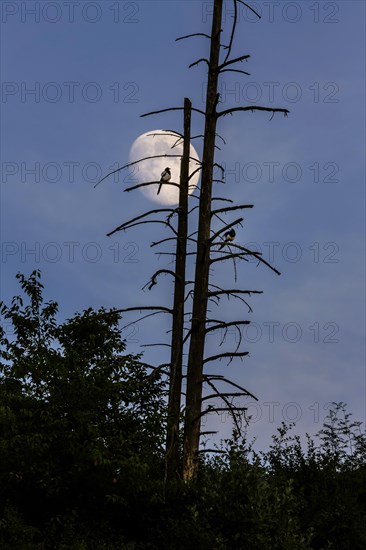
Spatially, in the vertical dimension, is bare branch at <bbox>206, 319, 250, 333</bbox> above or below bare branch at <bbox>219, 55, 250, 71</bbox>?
below

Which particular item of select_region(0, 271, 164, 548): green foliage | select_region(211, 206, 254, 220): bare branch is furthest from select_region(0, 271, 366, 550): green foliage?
select_region(211, 206, 254, 220): bare branch

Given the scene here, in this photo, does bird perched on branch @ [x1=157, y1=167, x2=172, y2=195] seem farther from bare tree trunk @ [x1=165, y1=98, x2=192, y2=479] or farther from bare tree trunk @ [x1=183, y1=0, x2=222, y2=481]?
bare tree trunk @ [x1=183, y1=0, x2=222, y2=481]

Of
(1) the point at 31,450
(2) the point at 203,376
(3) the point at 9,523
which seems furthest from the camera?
(2) the point at 203,376

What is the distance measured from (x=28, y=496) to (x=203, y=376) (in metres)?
4.72

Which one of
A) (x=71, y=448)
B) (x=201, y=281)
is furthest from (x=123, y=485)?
(x=201, y=281)

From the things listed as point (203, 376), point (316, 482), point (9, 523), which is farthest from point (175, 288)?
point (9, 523)

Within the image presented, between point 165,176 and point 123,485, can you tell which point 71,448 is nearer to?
point 123,485

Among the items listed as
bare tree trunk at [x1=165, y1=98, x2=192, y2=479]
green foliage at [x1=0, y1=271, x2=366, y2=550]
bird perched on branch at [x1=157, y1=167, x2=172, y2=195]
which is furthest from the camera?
bird perched on branch at [x1=157, y1=167, x2=172, y2=195]

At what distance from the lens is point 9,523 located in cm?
1508

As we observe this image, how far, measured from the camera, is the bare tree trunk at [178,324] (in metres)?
18.8

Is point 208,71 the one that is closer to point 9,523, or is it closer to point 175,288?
point 175,288

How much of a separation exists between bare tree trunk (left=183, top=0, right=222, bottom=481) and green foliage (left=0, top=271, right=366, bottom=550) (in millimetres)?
682

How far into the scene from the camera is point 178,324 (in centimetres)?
2100

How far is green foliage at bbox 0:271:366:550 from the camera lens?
15.2 m
